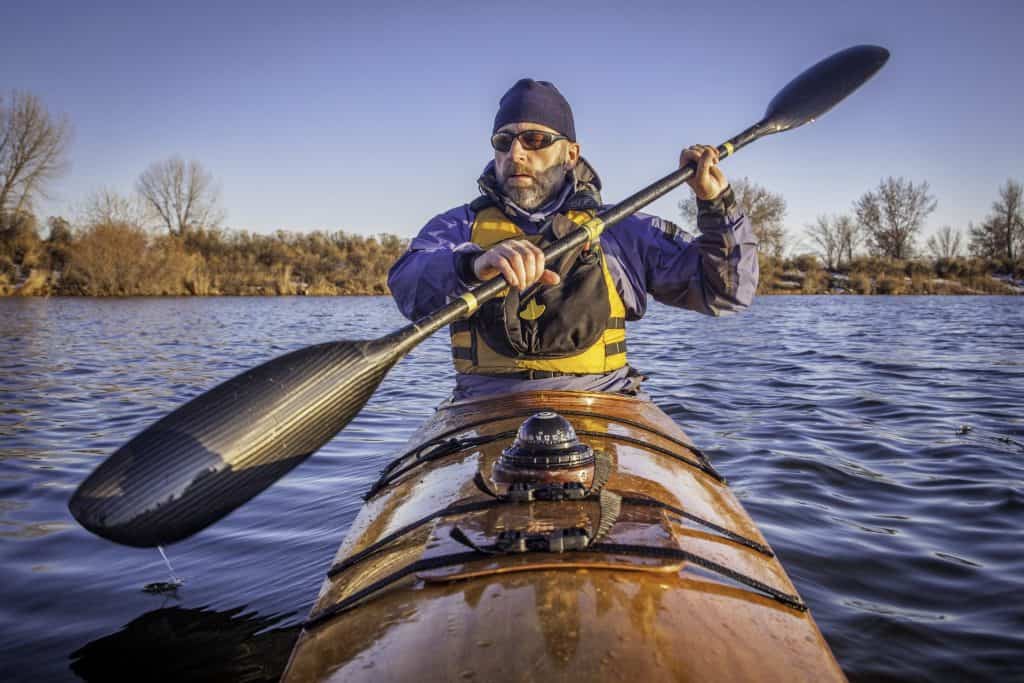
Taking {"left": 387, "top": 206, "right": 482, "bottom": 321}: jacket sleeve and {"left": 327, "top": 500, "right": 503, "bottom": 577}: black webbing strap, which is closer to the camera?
{"left": 327, "top": 500, "right": 503, "bottom": 577}: black webbing strap

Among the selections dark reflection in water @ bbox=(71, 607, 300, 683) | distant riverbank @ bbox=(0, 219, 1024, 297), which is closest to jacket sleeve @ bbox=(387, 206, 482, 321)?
dark reflection in water @ bbox=(71, 607, 300, 683)

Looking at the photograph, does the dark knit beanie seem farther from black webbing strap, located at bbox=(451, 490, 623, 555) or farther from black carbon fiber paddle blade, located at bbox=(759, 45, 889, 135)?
black webbing strap, located at bbox=(451, 490, 623, 555)

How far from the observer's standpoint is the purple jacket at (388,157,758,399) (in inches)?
126

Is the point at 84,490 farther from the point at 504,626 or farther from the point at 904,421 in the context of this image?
the point at 904,421

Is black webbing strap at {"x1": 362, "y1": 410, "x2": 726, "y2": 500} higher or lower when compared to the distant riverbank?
lower

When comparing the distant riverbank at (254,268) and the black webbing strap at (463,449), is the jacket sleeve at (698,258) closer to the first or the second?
the black webbing strap at (463,449)

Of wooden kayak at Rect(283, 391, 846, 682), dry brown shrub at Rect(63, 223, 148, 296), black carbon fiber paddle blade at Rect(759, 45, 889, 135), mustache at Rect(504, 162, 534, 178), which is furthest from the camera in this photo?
dry brown shrub at Rect(63, 223, 148, 296)

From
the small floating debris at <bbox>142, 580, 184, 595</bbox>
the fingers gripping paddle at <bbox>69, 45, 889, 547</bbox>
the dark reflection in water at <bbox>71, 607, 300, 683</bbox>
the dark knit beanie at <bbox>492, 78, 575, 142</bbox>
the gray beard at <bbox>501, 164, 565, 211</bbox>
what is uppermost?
the dark knit beanie at <bbox>492, 78, 575, 142</bbox>

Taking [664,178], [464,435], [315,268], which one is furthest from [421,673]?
[315,268]

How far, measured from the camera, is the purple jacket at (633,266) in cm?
321

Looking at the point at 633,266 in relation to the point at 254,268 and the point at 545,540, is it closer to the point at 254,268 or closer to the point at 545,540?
the point at 545,540

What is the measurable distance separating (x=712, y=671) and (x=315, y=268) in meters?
39.6

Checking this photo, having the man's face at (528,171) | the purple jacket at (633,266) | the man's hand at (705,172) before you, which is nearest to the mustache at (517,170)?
the man's face at (528,171)

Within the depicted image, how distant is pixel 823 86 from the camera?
3775mm
